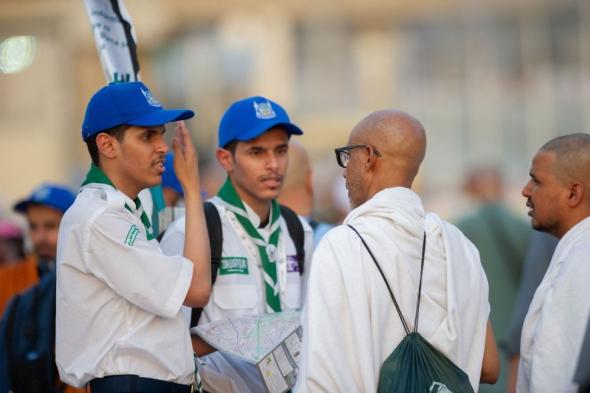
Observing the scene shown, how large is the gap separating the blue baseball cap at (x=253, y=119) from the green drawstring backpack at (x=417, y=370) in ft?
4.57

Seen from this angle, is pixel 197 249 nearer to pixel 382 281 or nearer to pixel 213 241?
pixel 213 241

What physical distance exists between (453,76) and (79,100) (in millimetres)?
8440

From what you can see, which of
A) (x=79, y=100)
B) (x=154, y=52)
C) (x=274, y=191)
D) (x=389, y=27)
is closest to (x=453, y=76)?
(x=389, y=27)

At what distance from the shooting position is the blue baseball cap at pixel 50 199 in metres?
8.16

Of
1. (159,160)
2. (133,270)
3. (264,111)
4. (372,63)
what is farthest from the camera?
(372,63)

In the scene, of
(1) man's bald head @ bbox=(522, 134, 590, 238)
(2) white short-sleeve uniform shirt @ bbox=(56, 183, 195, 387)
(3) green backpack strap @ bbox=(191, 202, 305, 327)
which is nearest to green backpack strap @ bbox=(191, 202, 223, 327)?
(3) green backpack strap @ bbox=(191, 202, 305, 327)

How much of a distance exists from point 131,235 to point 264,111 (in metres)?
1.35

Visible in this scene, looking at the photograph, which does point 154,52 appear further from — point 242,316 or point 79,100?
point 242,316

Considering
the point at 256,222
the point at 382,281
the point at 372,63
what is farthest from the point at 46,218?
the point at 372,63

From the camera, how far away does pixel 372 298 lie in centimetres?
510

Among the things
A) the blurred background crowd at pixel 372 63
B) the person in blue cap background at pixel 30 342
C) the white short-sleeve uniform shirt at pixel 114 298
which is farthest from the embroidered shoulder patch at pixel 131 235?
the blurred background crowd at pixel 372 63

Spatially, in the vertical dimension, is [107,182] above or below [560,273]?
above

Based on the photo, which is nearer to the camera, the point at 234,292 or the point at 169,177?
the point at 234,292

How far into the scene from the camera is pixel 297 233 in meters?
6.65
